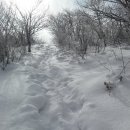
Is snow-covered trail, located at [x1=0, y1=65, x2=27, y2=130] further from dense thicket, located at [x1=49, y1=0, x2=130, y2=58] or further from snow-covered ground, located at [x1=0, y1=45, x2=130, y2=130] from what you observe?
dense thicket, located at [x1=49, y1=0, x2=130, y2=58]

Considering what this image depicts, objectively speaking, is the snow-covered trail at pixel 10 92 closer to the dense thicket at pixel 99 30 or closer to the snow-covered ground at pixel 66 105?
the snow-covered ground at pixel 66 105

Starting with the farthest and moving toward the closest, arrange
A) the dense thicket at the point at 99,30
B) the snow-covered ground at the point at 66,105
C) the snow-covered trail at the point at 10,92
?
the dense thicket at the point at 99,30 → the snow-covered trail at the point at 10,92 → the snow-covered ground at the point at 66,105

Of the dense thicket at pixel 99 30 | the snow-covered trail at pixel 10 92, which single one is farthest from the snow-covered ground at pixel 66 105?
the dense thicket at pixel 99 30

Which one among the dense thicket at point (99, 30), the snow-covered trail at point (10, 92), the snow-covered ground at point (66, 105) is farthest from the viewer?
the dense thicket at point (99, 30)

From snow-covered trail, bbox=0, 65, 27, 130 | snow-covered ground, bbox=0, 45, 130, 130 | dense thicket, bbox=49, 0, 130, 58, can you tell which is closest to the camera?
snow-covered ground, bbox=0, 45, 130, 130

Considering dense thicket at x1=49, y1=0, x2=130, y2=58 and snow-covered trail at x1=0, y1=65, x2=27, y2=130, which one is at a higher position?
dense thicket at x1=49, y1=0, x2=130, y2=58

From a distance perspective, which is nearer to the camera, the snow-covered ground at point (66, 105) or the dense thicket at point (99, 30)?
the snow-covered ground at point (66, 105)

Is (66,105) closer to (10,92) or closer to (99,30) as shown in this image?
(10,92)

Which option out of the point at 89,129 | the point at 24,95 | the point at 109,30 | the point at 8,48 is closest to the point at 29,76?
the point at 24,95

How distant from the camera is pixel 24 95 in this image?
4020mm

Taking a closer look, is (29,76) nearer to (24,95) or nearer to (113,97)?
(24,95)

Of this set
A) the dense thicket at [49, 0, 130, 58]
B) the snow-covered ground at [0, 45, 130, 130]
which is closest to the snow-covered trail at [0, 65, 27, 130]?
the snow-covered ground at [0, 45, 130, 130]

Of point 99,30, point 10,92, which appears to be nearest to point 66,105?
point 10,92

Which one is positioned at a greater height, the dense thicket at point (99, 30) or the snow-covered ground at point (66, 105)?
the dense thicket at point (99, 30)
